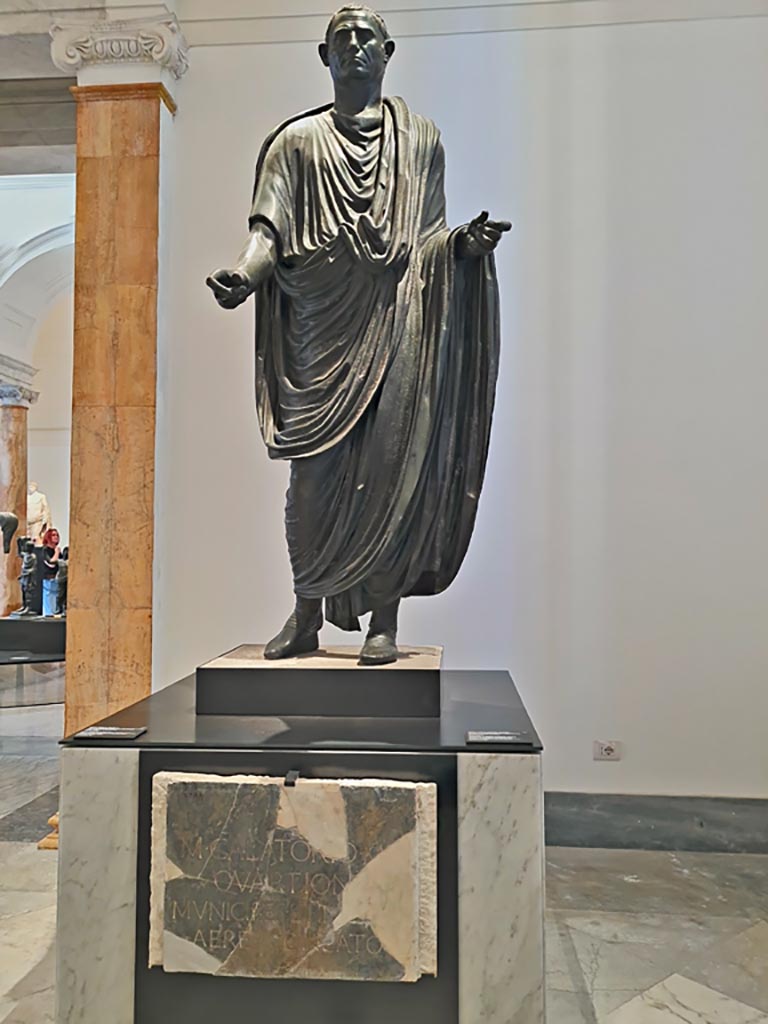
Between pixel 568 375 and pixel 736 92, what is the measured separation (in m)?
1.45

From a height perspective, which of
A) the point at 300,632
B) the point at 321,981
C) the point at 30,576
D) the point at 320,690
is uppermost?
the point at 300,632

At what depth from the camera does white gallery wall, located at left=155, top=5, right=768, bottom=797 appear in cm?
387

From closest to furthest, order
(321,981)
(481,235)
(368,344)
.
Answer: (321,981) < (481,235) < (368,344)

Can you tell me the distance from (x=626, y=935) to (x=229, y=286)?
241 centimetres

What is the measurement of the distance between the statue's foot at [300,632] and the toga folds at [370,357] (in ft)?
0.32

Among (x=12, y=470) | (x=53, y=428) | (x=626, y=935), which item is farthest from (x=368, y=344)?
(x=53, y=428)

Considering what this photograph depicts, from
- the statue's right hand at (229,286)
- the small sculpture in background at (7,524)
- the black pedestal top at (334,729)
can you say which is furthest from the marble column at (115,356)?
the small sculpture in background at (7,524)

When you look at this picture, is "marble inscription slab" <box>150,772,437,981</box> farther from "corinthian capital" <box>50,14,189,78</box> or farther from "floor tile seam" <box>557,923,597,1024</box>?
"corinthian capital" <box>50,14,189,78</box>

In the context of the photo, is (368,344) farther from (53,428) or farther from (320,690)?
(53,428)

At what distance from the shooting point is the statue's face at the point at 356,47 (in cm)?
244

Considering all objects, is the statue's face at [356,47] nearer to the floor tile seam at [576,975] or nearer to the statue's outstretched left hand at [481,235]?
the statue's outstretched left hand at [481,235]

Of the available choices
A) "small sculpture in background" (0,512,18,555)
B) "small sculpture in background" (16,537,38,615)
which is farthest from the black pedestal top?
"small sculpture in background" (16,537,38,615)

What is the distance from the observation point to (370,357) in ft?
7.95

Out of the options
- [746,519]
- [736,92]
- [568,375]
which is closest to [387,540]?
[568,375]
